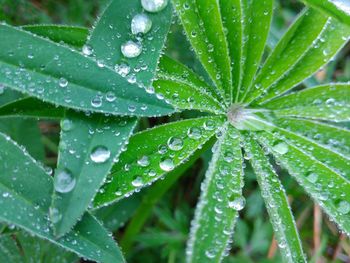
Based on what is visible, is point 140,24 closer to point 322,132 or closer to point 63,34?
point 63,34

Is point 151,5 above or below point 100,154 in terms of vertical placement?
above

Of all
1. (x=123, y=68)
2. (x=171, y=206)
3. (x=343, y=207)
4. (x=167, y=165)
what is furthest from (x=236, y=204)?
(x=171, y=206)

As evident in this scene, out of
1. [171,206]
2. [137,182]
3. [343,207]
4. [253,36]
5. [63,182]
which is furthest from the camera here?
[171,206]

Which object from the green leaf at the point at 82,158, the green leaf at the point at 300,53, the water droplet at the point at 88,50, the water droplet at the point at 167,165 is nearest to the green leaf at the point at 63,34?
the water droplet at the point at 88,50

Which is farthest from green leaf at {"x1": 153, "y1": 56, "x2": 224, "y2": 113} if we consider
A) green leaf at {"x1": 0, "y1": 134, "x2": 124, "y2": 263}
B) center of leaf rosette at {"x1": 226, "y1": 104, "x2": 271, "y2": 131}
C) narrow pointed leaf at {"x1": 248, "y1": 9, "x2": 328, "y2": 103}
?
green leaf at {"x1": 0, "y1": 134, "x2": 124, "y2": 263}

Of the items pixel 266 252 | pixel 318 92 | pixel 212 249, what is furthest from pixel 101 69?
pixel 266 252

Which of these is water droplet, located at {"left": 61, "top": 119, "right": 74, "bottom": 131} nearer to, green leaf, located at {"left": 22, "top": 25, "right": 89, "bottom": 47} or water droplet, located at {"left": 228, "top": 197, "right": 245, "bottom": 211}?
green leaf, located at {"left": 22, "top": 25, "right": 89, "bottom": 47}

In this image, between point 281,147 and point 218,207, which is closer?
point 218,207
